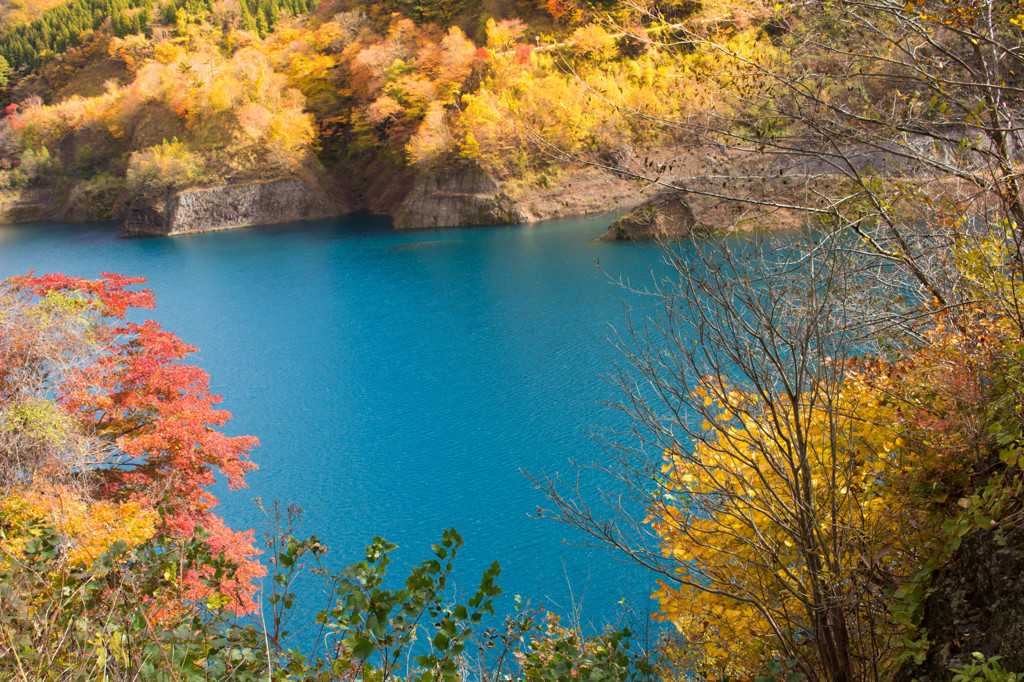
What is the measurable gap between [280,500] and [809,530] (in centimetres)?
793

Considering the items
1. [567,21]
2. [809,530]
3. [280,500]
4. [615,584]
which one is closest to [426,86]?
[567,21]

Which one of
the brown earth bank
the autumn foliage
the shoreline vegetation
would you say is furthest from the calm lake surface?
the brown earth bank

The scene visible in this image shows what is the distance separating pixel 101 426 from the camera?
8.05 m

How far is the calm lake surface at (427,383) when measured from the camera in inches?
323

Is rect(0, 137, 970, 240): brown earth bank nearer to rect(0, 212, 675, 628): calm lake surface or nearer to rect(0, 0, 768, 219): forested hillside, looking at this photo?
rect(0, 0, 768, 219): forested hillside

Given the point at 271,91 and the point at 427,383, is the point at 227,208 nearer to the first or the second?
the point at 271,91

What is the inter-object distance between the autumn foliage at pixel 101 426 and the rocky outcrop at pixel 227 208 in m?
31.1

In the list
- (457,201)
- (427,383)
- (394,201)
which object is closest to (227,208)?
(394,201)

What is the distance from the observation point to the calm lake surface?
323 inches

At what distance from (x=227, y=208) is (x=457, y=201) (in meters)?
15.5

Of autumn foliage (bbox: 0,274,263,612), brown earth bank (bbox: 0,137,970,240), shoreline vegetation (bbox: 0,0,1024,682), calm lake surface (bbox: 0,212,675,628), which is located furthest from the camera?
brown earth bank (bbox: 0,137,970,240)

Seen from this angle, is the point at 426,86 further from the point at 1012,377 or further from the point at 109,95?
the point at 1012,377

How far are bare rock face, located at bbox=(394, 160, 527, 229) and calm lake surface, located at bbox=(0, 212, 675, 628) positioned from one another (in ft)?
12.2

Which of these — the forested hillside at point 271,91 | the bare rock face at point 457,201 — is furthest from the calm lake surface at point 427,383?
the forested hillside at point 271,91
